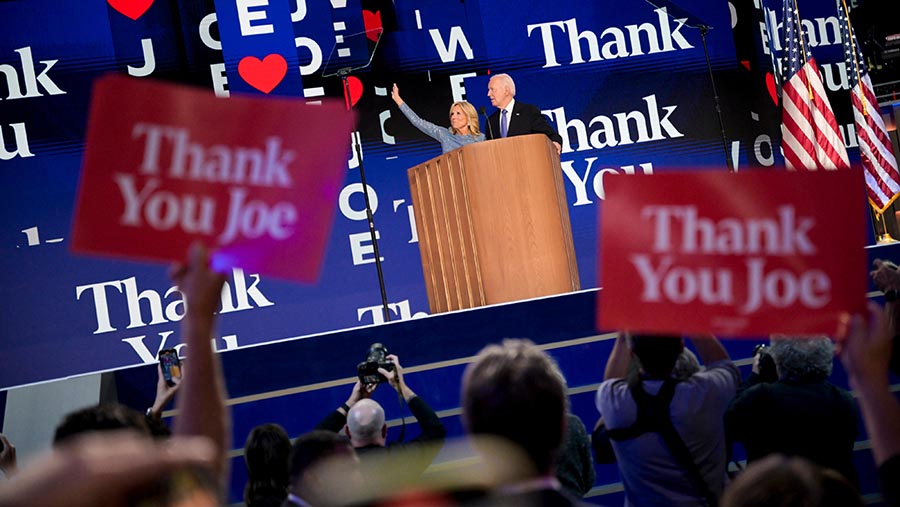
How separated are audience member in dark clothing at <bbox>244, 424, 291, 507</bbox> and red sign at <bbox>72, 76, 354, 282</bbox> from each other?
4.00 ft

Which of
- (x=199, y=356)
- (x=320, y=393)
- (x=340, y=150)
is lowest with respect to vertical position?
(x=320, y=393)

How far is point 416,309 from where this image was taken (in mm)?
8172

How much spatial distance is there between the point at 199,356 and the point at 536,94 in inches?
289

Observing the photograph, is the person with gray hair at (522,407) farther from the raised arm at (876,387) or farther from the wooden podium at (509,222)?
the wooden podium at (509,222)

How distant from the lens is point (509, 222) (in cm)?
513

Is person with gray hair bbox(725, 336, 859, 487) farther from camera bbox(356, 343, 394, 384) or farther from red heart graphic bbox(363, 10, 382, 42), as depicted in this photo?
red heart graphic bbox(363, 10, 382, 42)

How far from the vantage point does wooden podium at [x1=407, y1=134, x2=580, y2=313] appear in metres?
5.09

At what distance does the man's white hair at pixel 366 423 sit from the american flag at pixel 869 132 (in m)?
6.86

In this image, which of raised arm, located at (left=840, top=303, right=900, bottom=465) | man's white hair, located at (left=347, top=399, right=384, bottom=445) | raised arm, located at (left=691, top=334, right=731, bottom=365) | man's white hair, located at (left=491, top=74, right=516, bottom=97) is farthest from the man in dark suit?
raised arm, located at (left=840, top=303, right=900, bottom=465)

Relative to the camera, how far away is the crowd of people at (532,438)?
0.68 meters

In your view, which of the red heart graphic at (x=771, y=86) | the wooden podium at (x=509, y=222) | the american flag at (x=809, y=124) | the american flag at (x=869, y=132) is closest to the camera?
the wooden podium at (x=509, y=222)

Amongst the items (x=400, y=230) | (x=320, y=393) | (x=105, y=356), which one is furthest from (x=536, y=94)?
(x=320, y=393)

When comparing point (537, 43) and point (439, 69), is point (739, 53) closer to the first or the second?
point (537, 43)

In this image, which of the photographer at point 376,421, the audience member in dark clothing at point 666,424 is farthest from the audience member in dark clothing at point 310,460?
the audience member in dark clothing at point 666,424
